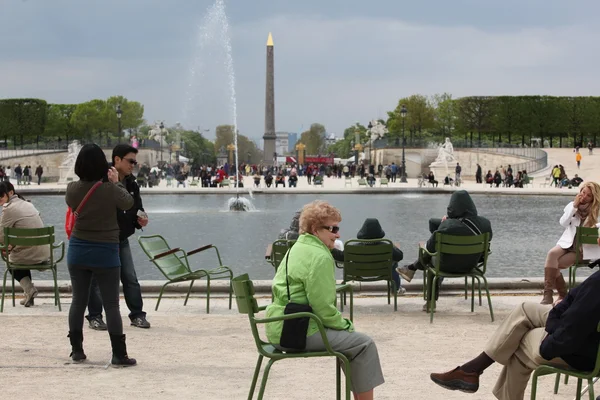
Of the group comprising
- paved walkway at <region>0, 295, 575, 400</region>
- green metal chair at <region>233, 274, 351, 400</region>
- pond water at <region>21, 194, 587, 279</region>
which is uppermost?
green metal chair at <region>233, 274, 351, 400</region>

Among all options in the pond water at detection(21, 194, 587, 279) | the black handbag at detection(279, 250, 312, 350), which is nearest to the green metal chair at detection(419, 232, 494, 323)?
the black handbag at detection(279, 250, 312, 350)

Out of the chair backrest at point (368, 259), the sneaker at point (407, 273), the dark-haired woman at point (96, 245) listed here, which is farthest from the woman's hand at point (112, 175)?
the sneaker at point (407, 273)

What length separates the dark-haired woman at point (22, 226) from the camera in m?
8.06

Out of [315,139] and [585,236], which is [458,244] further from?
[315,139]

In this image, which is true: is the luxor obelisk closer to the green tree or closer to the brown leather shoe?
the brown leather shoe

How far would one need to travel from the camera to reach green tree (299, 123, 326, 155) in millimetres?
176500

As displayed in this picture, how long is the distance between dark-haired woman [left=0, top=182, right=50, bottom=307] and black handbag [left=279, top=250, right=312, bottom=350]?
4373mm

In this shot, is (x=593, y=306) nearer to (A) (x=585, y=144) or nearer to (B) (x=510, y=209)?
(B) (x=510, y=209)

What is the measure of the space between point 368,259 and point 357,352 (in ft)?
11.4

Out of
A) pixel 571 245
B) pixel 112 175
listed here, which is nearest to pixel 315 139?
pixel 571 245

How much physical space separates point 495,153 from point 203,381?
64.0m

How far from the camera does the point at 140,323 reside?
23.5 ft

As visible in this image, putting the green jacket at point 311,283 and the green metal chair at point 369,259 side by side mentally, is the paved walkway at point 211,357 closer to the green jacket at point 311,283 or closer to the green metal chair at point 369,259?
the green metal chair at point 369,259

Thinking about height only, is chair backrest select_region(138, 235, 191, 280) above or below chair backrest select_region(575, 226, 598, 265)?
below
